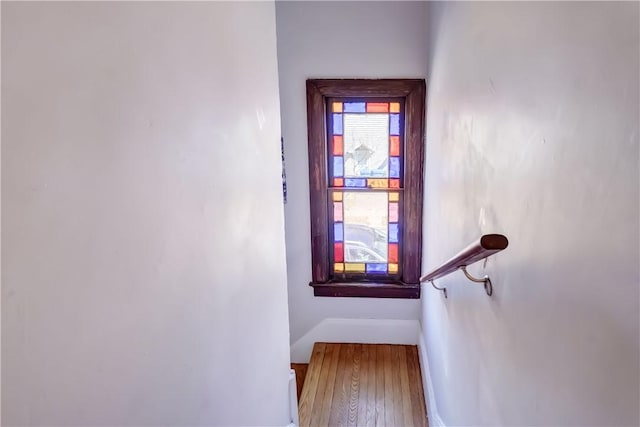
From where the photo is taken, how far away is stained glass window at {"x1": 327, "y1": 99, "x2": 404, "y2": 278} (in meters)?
3.43

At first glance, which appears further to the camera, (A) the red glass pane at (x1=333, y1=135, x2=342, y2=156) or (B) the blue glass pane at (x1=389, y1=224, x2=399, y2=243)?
(B) the blue glass pane at (x1=389, y1=224, x2=399, y2=243)

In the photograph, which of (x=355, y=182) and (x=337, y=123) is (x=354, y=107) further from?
(x=355, y=182)

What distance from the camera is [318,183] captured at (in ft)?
11.4

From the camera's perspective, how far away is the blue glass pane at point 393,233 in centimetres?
360

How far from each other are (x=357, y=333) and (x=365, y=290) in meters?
0.40

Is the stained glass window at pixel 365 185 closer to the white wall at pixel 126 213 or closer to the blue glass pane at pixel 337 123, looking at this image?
the blue glass pane at pixel 337 123

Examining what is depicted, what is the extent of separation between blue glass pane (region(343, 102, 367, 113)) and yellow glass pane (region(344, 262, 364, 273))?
3.94ft

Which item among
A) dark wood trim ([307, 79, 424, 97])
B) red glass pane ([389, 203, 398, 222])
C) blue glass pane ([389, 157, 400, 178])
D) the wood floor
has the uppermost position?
dark wood trim ([307, 79, 424, 97])

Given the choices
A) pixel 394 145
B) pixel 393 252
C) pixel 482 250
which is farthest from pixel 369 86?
pixel 482 250

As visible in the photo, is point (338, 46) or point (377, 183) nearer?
point (338, 46)

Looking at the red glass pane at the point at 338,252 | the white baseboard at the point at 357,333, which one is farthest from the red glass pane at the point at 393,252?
the white baseboard at the point at 357,333

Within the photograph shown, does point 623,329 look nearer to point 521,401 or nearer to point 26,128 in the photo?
point 521,401

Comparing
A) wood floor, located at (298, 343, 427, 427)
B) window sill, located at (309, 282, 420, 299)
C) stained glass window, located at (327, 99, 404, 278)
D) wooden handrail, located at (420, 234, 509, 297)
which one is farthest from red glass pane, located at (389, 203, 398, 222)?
wooden handrail, located at (420, 234, 509, 297)

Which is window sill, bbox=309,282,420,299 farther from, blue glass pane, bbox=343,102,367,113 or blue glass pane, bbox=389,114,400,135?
blue glass pane, bbox=343,102,367,113
